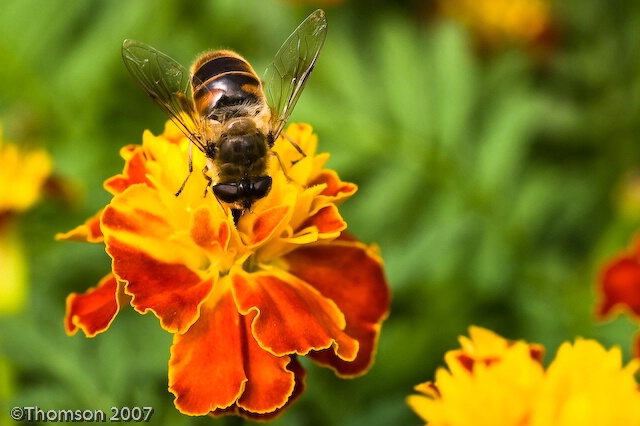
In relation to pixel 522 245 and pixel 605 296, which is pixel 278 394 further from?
pixel 522 245

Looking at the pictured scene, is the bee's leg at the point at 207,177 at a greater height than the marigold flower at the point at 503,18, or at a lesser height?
lesser

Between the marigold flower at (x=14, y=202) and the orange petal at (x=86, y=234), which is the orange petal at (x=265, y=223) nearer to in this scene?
the orange petal at (x=86, y=234)

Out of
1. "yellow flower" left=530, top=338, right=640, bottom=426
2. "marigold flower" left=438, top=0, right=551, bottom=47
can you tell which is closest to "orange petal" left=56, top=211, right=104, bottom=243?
"yellow flower" left=530, top=338, right=640, bottom=426

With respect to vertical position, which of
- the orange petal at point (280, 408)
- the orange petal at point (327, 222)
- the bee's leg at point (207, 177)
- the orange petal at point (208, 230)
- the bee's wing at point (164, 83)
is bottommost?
the orange petal at point (280, 408)

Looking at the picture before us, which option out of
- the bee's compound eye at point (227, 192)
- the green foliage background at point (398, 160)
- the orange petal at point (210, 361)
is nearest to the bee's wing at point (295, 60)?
the bee's compound eye at point (227, 192)

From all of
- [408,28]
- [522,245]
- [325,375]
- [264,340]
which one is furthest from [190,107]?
[408,28]

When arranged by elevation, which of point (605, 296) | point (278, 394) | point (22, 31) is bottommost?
point (278, 394)
